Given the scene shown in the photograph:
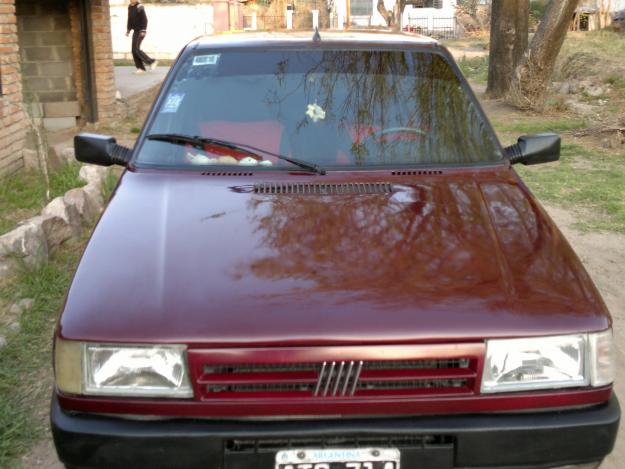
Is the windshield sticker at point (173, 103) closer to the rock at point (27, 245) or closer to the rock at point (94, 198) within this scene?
the rock at point (27, 245)

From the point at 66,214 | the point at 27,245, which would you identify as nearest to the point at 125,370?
the point at 27,245

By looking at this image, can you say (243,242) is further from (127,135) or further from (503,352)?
(127,135)

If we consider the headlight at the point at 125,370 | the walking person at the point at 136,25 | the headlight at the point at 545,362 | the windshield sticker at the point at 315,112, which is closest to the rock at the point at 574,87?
the walking person at the point at 136,25

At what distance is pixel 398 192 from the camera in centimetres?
302

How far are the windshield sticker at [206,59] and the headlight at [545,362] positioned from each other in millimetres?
2117

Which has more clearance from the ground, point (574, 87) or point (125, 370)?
point (125, 370)

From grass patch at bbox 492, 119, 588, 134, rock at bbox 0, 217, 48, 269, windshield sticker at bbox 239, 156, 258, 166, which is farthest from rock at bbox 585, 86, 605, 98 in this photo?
windshield sticker at bbox 239, 156, 258, 166

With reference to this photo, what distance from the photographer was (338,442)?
7.23 feet

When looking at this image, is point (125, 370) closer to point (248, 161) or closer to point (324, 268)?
point (324, 268)

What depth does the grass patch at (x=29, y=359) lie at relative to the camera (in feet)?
10.5

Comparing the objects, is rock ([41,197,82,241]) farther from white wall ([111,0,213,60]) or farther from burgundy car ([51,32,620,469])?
white wall ([111,0,213,60])

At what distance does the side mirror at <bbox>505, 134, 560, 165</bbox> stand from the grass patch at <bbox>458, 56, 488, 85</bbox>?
1528 centimetres

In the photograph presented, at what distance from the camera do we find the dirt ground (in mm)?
3064

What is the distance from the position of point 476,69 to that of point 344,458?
20676 mm
